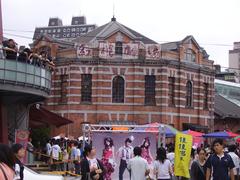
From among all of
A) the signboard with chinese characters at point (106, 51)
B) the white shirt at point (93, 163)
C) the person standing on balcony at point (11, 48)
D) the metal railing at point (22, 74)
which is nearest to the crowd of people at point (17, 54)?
the person standing on balcony at point (11, 48)

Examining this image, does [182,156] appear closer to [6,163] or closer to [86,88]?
[6,163]

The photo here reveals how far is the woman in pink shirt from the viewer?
5.59 metres

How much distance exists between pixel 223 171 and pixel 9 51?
11283 mm

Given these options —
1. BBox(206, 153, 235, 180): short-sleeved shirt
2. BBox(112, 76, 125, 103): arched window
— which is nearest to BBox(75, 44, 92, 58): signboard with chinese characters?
BBox(112, 76, 125, 103): arched window

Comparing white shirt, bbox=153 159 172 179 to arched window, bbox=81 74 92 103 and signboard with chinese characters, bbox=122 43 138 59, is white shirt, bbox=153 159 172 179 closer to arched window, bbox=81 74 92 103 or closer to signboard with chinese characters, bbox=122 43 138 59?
signboard with chinese characters, bbox=122 43 138 59

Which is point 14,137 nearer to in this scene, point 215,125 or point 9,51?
point 9,51

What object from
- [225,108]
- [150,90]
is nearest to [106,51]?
[150,90]

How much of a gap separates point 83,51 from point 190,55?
844 cm

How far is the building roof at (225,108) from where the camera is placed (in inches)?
2015

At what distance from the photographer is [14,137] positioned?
2325 cm

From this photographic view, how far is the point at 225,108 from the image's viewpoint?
53719mm

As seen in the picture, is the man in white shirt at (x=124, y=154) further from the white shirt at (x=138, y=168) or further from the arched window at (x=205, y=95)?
the arched window at (x=205, y=95)

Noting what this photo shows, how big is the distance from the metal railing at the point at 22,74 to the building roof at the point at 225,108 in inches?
1218

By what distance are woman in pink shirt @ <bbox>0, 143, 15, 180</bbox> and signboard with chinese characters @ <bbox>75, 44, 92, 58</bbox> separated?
113 feet
